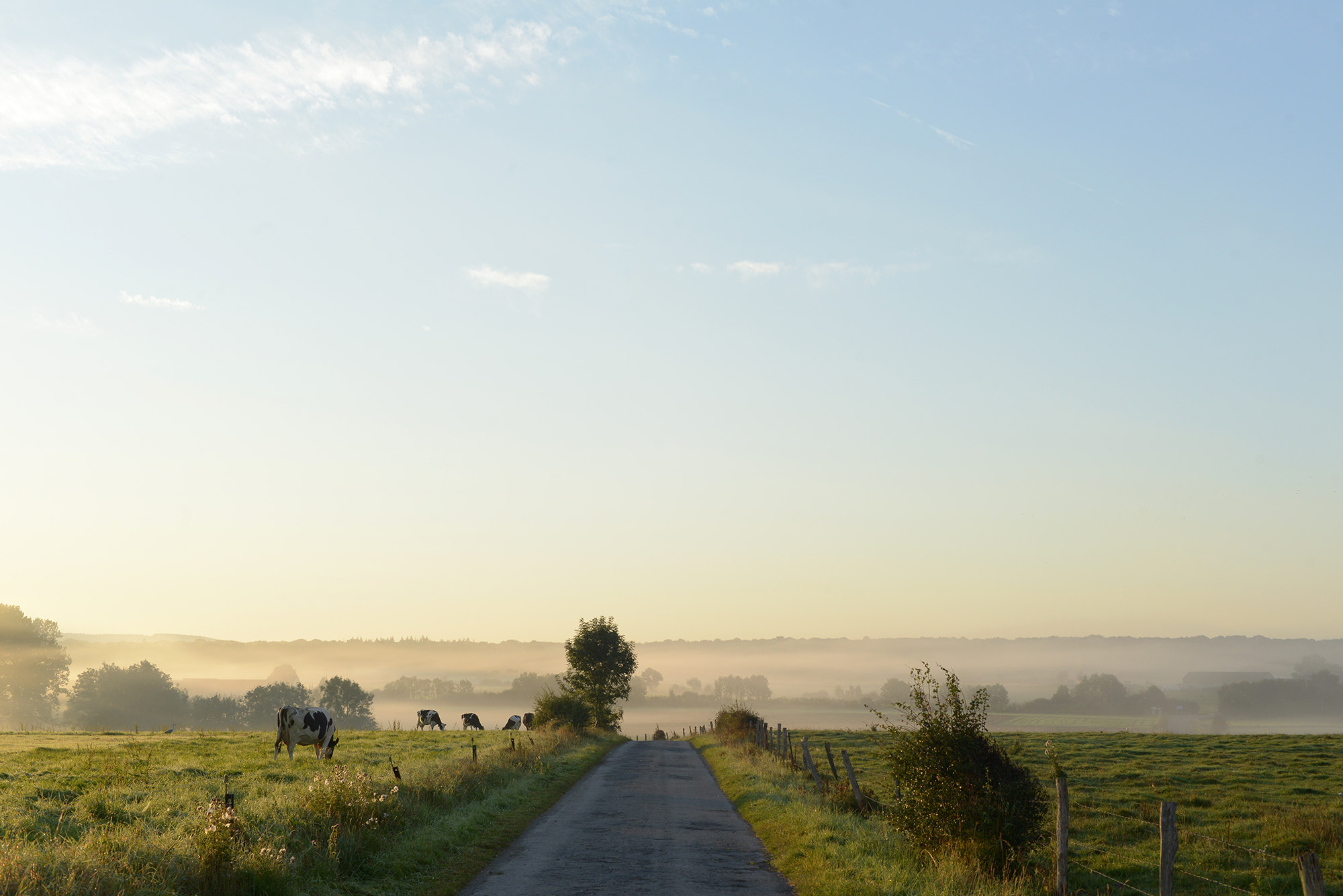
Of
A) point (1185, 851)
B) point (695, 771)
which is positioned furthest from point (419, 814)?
point (695, 771)

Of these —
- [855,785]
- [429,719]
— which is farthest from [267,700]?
[855,785]

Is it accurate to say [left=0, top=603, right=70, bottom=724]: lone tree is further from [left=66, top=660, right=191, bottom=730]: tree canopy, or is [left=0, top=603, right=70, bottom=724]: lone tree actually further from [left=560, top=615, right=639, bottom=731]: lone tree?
[left=560, top=615, right=639, bottom=731]: lone tree

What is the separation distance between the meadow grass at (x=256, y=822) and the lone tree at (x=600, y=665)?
60.6 m

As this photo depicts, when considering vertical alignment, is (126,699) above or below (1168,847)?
below

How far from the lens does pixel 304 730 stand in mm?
36969

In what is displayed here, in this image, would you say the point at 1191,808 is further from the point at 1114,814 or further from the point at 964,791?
the point at 964,791

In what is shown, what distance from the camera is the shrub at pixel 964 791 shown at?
15.9 metres

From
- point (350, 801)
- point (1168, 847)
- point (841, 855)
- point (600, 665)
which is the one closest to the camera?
point (1168, 847)

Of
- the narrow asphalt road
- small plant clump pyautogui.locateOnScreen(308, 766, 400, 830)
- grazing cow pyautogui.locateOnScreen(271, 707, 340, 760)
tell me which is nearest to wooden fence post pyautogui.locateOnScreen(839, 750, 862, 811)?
the narrow asphalt road

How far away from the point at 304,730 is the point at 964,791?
29.7m

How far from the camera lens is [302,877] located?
1346 cm

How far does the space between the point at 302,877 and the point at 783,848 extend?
379 inches

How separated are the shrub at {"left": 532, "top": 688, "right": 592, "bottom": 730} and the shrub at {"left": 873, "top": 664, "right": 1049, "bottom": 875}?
177ft

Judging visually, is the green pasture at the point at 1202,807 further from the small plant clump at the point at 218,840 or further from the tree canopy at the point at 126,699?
the tree canopy at the point at 126,699
